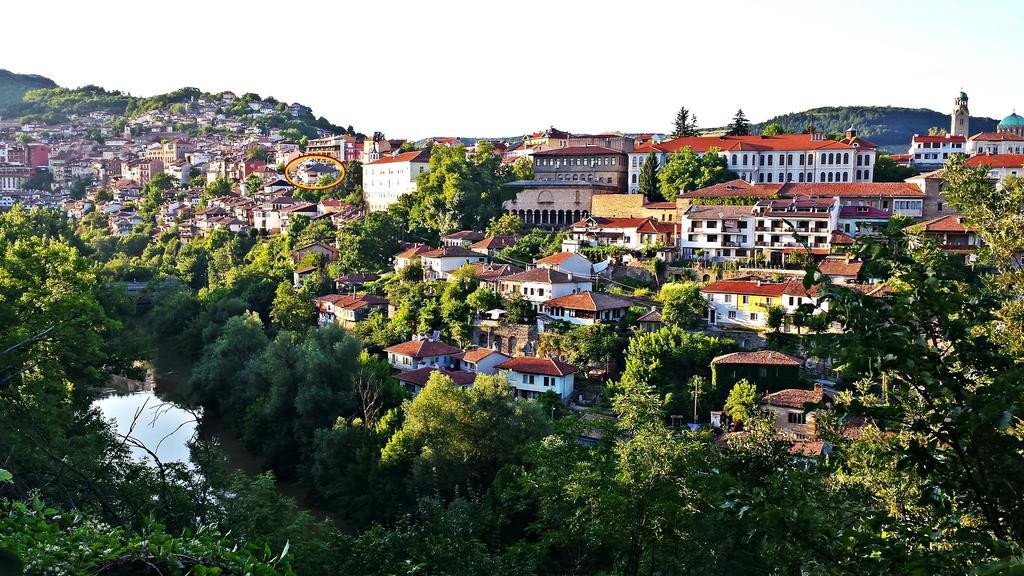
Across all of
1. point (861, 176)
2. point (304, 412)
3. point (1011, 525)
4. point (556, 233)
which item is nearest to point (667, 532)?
point (1011, 525)

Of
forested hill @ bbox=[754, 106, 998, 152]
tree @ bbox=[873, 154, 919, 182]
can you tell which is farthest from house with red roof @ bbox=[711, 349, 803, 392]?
forested hill @ bbox=[754, 106, 998, 152]

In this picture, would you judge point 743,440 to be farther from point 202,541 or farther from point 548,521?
point 202,541

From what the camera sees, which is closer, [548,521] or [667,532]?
[667,532]

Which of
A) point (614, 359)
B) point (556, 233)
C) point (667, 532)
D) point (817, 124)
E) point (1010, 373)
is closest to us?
point (1010, 373)

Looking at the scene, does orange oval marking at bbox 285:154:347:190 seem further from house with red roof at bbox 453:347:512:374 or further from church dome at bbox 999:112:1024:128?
church dome at bbox 999:112:1024:128

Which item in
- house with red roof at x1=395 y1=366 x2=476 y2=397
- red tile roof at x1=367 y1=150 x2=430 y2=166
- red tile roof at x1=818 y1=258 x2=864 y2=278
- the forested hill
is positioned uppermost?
the forested hill

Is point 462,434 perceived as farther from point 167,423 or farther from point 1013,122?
point 1013,122

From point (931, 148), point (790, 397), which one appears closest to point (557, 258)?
point (790, 397)
